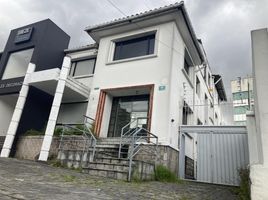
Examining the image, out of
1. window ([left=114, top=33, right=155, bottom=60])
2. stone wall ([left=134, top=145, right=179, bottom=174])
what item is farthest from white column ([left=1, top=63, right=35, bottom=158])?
stone wall ([left=134, top=145, right=179, bottom=174])

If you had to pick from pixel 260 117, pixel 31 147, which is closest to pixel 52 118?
pixel 31 147

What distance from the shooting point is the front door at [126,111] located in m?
10.6

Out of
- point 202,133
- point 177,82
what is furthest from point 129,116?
point 202,133

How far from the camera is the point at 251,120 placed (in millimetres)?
4609

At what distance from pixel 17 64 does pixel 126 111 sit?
7738 millimetres

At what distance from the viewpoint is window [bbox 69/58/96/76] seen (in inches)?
531

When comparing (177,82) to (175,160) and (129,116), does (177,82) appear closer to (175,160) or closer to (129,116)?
(129,116)

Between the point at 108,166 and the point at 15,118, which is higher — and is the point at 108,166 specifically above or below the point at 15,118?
below

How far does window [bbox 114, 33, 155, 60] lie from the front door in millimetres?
2194

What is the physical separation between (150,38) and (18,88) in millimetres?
7308

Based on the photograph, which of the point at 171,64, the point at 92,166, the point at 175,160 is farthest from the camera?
the point at 171,64

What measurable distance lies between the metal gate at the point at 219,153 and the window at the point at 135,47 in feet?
13.7

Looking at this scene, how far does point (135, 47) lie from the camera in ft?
38.6

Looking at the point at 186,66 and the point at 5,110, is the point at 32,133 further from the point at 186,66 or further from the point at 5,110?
the point at 186,66
